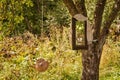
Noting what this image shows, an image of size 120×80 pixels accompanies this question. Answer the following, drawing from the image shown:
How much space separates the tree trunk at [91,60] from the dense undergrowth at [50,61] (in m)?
1.62

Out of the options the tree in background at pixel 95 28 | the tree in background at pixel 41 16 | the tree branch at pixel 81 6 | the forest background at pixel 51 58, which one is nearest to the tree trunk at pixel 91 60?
the tree in background at pixel 95 28

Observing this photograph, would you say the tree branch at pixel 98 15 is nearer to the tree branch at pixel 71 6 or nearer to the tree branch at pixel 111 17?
the tree branch at pixel 111 17

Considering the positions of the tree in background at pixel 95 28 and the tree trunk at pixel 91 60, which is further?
the tree trunk at pixel 91 60

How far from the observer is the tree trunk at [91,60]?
3982mm

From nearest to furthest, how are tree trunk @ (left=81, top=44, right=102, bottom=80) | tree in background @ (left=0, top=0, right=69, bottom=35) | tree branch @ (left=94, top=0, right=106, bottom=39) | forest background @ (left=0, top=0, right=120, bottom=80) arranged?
tree branch @ (left=94, top=0, right=106, bottom=39) → tree trunk @ (left=81, top=44, right=102, bottom=80) → forest background @ (left=0, top=0, right=120, bottom=80) → tree in background @ (left=0, top=0, right=69, bottom=35)

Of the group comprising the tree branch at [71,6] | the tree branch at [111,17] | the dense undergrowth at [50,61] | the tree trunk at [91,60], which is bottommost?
the dense undergrowth at [50,61]

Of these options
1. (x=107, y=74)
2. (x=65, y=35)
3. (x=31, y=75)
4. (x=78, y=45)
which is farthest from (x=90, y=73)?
(x=65, y=35)

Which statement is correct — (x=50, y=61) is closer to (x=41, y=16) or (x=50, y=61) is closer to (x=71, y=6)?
(x=71, y=6)

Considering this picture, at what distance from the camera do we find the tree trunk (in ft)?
13.1

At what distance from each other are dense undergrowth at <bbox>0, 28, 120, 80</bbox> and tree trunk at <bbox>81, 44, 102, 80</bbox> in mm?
1617

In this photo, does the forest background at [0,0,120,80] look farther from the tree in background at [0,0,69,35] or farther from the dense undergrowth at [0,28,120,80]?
the tree in background at [0,0,69,35]

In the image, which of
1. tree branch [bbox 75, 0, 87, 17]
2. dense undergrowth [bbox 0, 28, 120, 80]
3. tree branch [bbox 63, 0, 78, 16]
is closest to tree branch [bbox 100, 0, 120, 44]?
tree branch [bbox 75, 0, 87, 17]

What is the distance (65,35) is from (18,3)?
11.2 ft

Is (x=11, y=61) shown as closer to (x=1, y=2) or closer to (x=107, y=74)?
(x=107, y=74)
